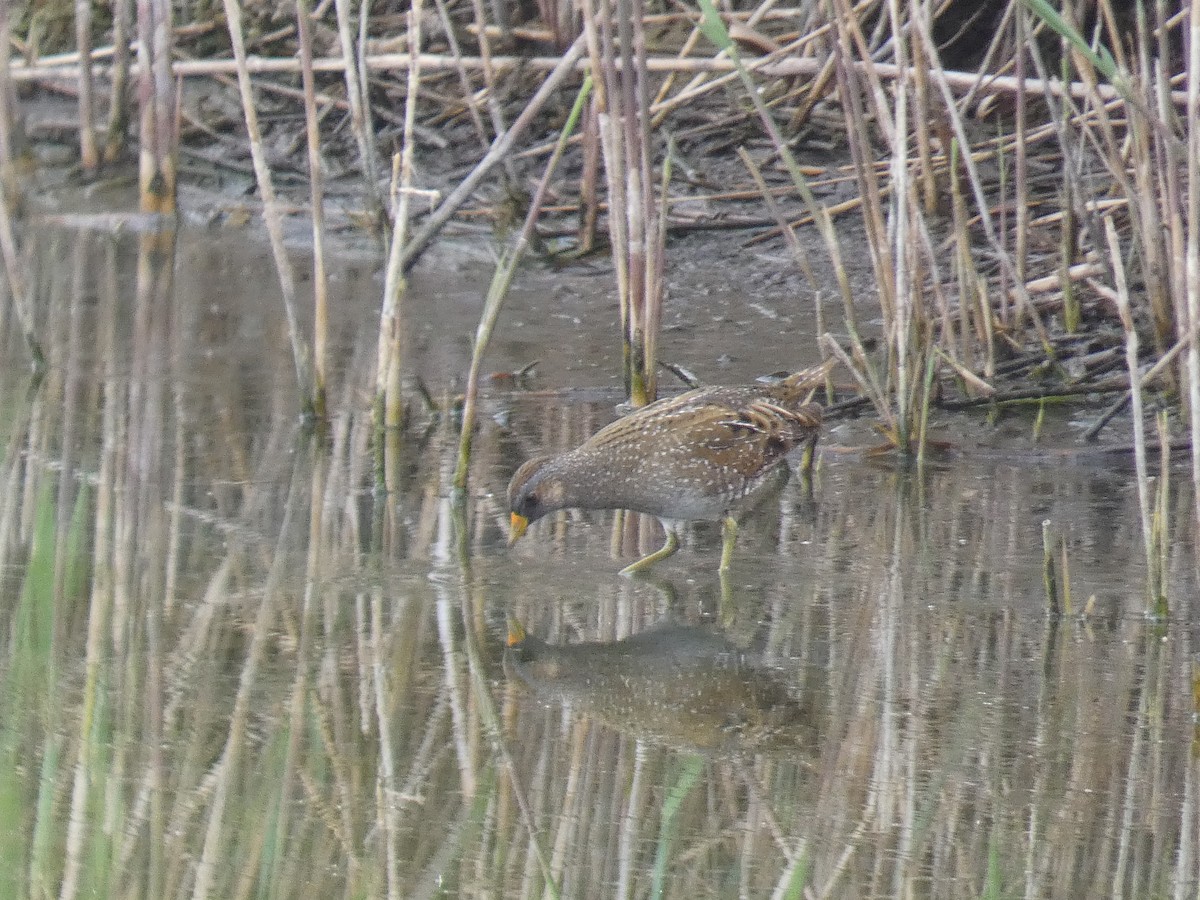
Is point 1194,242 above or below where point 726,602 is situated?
above

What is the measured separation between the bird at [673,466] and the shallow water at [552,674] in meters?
0.15

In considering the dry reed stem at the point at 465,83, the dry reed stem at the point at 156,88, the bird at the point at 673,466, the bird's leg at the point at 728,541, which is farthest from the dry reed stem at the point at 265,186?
the dry reed stem at the point at 156,88

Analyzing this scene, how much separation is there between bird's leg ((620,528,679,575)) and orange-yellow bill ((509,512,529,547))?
0.30 m

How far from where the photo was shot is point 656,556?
5.32 meters

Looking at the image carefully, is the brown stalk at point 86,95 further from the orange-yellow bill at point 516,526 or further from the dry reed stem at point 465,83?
the orange-yellow bill at point 516,526

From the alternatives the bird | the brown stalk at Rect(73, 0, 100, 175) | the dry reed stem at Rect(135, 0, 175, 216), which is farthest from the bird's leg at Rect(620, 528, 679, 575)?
the brown stalk at Rect(73, 0, 100, 175)

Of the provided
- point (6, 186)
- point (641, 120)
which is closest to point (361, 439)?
point (641, 120)

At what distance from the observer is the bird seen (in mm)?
5301

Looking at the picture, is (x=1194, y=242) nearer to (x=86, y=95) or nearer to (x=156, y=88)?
(x=156, y=88)

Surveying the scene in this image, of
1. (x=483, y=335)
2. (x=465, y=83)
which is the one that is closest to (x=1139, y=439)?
(x=483, y=335)

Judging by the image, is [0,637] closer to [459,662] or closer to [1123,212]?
[459,662]

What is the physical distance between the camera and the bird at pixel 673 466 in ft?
17.4

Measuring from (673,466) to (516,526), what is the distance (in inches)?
19.0

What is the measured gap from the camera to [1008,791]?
12.0 ft
